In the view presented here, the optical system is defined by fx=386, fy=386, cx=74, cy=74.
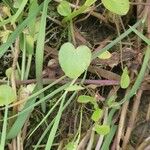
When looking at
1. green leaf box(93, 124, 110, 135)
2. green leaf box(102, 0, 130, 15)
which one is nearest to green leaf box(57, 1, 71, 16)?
green leaf box(102, 0, 130, 15)

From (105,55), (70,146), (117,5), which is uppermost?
(117,5)

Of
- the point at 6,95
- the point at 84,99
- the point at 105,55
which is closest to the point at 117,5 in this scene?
the point at 105,55

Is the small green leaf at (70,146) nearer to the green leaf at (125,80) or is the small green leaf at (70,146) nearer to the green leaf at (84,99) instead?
the green leaf at (84,99)

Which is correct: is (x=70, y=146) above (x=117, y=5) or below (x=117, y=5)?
below

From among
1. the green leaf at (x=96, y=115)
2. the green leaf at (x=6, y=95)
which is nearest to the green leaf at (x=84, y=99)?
the green leaf at (x=96, y=115)

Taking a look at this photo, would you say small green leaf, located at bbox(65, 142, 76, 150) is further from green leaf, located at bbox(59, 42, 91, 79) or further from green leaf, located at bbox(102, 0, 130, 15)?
green leaf, located at bbox(102, 0, 130, 15)

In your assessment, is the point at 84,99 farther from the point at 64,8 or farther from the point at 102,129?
the point at 64,8
